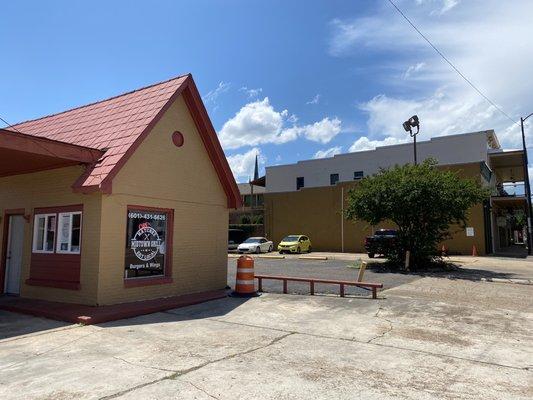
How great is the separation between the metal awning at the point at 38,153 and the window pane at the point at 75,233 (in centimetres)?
131

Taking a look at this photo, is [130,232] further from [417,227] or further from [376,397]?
[417,227]

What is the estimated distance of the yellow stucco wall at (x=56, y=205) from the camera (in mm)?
10141

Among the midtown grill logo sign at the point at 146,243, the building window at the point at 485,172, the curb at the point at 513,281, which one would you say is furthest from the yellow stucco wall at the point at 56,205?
the building window at the point at 485,172

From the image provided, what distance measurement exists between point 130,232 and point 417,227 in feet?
51.4

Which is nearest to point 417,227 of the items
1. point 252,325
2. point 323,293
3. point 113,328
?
point 323,293

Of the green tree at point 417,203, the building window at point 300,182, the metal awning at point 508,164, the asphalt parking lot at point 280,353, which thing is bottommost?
the asphalt parking lot at point 280,353

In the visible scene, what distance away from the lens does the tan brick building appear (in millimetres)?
10180

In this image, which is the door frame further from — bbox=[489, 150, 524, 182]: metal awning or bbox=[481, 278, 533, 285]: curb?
bbox=[489, 150, 524, 182]: metal awning

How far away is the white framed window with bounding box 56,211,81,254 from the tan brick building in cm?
3

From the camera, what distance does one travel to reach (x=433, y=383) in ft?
18.3

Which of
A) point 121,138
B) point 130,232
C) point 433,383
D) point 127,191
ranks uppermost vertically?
point 121,138

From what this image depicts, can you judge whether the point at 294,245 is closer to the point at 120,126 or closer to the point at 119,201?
the point at 120,126

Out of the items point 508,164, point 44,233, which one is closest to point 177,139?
point 44,233

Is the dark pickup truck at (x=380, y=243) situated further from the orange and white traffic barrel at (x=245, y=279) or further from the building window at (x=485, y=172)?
the orange and white traffic barrel at (x=245, y=279)
